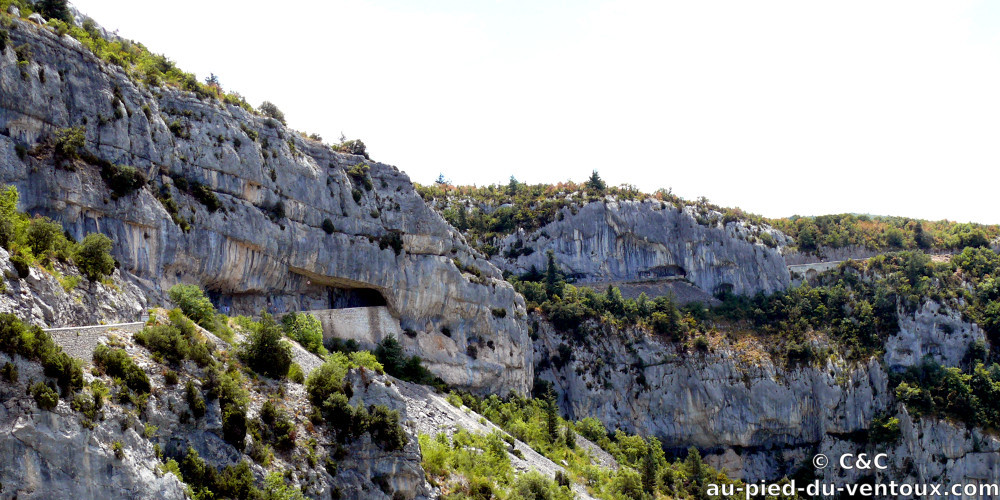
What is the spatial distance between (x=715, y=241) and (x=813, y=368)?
1777 cm

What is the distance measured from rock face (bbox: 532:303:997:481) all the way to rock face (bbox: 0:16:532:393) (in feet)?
27.8

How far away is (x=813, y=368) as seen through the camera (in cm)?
7438

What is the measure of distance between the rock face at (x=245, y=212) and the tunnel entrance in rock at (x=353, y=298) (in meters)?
0.11

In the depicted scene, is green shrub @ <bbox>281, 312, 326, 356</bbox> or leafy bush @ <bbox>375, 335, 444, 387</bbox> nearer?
green shrub @ <bbox>281, 312, 326, 356</bbox>

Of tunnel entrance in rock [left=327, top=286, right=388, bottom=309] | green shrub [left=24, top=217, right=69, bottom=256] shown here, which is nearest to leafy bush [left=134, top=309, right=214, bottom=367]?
green shrub [left=24, top=217, right=69, bottom=256]

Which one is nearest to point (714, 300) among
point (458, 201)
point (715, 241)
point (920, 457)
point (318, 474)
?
point (715, 241)

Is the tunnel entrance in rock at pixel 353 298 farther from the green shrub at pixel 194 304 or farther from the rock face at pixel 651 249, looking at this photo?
the rock face at pixel 651 249

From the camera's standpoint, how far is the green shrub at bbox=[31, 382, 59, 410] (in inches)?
874

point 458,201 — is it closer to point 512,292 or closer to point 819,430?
point 512,292

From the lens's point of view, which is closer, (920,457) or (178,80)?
(178,80)

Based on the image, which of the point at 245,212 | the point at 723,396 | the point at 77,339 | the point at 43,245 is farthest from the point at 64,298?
the point at 723,396

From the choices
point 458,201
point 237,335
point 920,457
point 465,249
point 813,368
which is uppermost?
point 458,201

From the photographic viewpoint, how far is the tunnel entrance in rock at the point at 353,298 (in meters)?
57.8

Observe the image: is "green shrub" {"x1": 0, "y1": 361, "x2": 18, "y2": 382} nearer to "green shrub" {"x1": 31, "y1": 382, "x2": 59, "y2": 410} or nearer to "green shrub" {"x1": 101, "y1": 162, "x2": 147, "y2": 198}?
"green shrub" {"x1": 31, "y1": 382, "x2": 59, "y2": 410}
